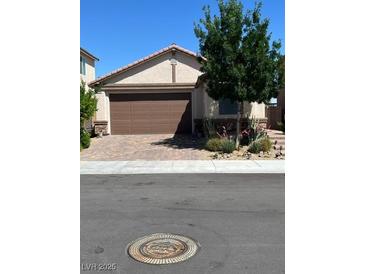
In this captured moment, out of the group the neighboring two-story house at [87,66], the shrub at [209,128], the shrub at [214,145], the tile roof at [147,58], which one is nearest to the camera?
the shrub at [214,145]

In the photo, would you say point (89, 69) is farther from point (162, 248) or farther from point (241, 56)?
point (162, 248)

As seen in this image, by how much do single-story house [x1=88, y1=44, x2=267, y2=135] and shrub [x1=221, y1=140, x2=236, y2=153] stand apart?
20.6 feet

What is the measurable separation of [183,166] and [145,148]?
15.6 feet

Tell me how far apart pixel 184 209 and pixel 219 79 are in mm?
9036

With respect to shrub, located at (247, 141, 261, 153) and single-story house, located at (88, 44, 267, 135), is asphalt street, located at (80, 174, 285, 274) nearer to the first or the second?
shrub, located at (247, 141, 261, 153)

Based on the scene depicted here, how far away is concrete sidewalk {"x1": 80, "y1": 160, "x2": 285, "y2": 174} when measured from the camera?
394 inches

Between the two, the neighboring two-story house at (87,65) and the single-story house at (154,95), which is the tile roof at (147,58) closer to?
the single-story house at (154,95)

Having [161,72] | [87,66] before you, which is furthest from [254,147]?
[87,66]

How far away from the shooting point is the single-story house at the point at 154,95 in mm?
19922

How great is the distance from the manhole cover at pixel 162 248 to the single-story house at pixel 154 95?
15518 millimetres

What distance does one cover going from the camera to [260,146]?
1344cm

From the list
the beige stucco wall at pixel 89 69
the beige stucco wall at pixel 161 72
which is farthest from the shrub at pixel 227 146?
the beige stucco wall at pixel 89 69
